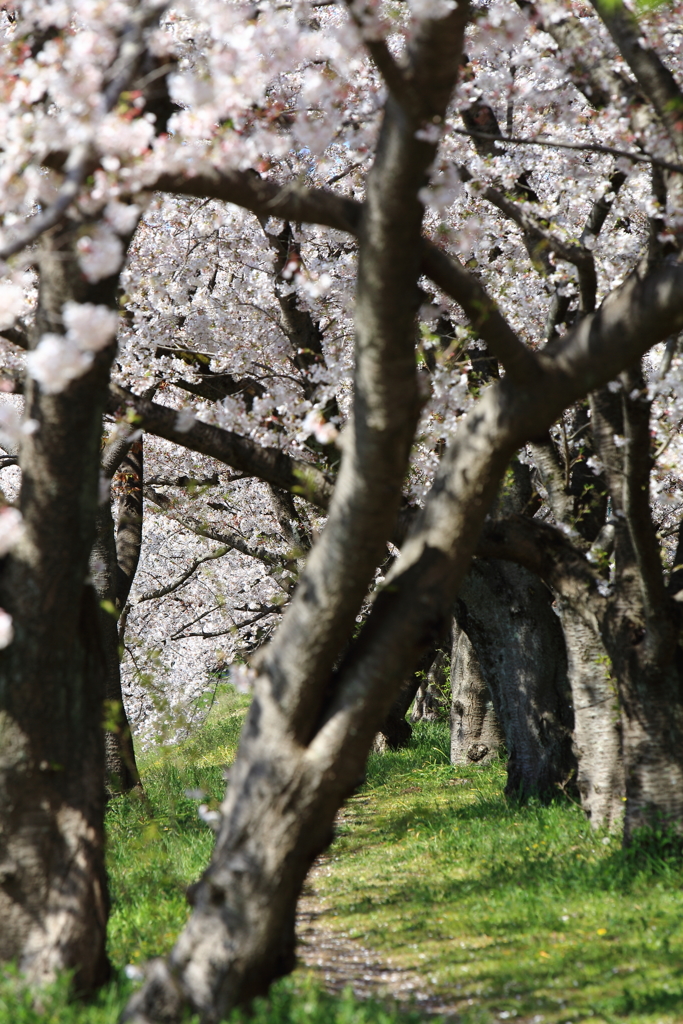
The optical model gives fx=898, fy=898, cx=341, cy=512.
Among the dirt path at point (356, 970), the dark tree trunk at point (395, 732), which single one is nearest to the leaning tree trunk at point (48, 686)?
the dirt path at point (356, 970)

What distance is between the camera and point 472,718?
12867 mm

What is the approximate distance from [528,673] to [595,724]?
1882 mm

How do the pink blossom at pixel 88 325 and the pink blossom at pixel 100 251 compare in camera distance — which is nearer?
the pink blossom at pixel 88 325

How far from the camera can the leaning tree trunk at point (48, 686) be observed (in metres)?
3.88

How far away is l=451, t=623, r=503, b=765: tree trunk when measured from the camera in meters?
12.7

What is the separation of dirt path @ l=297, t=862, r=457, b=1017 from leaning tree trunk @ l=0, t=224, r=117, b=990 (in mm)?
1393

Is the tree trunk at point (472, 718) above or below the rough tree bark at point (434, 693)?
below

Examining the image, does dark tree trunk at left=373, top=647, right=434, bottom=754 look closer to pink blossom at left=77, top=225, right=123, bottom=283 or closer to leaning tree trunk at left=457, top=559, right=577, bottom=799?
leaning tree trunk at left=457, top=559, right=577, bottom=799

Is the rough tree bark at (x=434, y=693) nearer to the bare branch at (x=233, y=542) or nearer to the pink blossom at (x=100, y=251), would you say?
the bare branch at (x=233, y=542)

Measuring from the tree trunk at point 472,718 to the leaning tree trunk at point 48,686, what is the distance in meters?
9.16

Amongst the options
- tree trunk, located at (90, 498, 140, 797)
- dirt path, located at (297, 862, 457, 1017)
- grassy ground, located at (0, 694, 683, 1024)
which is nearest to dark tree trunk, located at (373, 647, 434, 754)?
grassy ground, located at (0, 694, 683, 1024)

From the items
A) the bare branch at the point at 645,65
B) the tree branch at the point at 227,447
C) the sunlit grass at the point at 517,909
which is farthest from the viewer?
the tree branch at the point at 227,447

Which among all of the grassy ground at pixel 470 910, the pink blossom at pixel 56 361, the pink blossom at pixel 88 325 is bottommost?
the grassy ground at pixel 470 910

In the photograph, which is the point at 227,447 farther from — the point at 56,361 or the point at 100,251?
the point at 56,361
